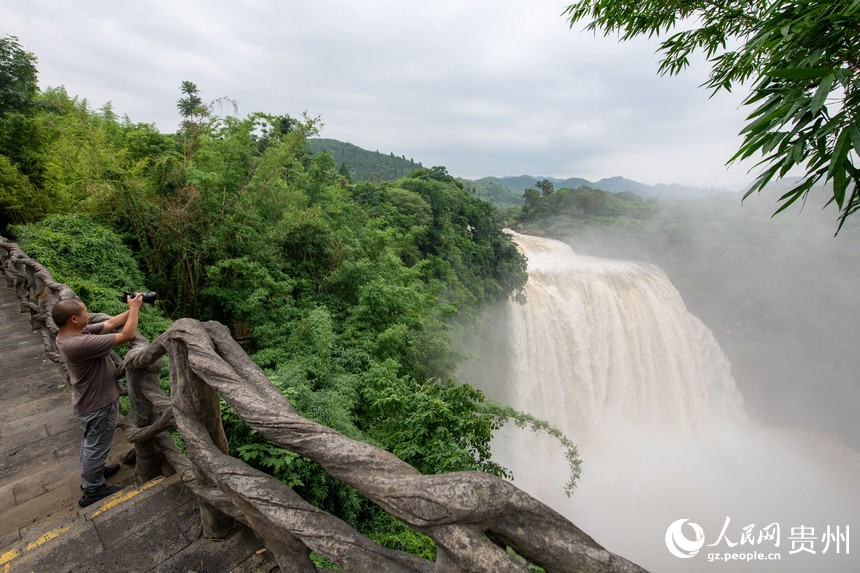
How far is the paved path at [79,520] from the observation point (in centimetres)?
190

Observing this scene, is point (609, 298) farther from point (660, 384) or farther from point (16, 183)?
point (16, 183)

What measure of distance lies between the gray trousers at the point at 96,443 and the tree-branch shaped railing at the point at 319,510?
1.65 ft

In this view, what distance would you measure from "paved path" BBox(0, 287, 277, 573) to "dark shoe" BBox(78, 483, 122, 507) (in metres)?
0.06

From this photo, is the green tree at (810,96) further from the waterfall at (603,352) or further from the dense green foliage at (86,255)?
the waterfall at (603,352)

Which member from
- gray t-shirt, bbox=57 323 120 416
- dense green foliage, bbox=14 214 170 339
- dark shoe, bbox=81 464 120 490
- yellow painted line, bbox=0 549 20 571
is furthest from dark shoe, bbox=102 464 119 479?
dense green foliage, bbox=14 214 170 339

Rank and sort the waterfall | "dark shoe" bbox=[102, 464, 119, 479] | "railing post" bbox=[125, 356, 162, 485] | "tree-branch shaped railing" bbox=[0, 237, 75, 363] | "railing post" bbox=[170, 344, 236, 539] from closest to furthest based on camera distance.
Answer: "railing post" bbox=[170, 344, 236, 539], "railing post" bbox=[125, 356, 162, 485], "dark shoe" bbox=[102, 464, 119, 479], "tree-branch shaped railing" bbox=[0, 237, 75, 363], the waterfall

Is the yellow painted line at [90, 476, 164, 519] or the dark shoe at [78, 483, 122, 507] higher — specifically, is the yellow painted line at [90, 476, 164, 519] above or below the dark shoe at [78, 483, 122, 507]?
above

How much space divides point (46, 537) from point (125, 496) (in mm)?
365

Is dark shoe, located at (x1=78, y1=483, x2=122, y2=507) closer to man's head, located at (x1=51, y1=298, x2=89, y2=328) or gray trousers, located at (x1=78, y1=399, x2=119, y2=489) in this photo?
gray trousers, located at (x1=78, y1=399, x2=119, y2=489)

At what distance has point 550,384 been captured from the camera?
55.1 feet

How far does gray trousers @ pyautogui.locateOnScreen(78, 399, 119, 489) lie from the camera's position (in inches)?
98.0

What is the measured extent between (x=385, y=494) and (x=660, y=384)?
22.7m

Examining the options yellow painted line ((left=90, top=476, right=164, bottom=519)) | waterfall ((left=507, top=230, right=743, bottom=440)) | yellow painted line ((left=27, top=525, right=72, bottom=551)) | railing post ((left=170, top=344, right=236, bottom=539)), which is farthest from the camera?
waterfall ((left=507, top=230, right=743, bottom=440))

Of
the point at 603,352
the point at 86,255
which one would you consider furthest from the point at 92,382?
the point at 603,352
